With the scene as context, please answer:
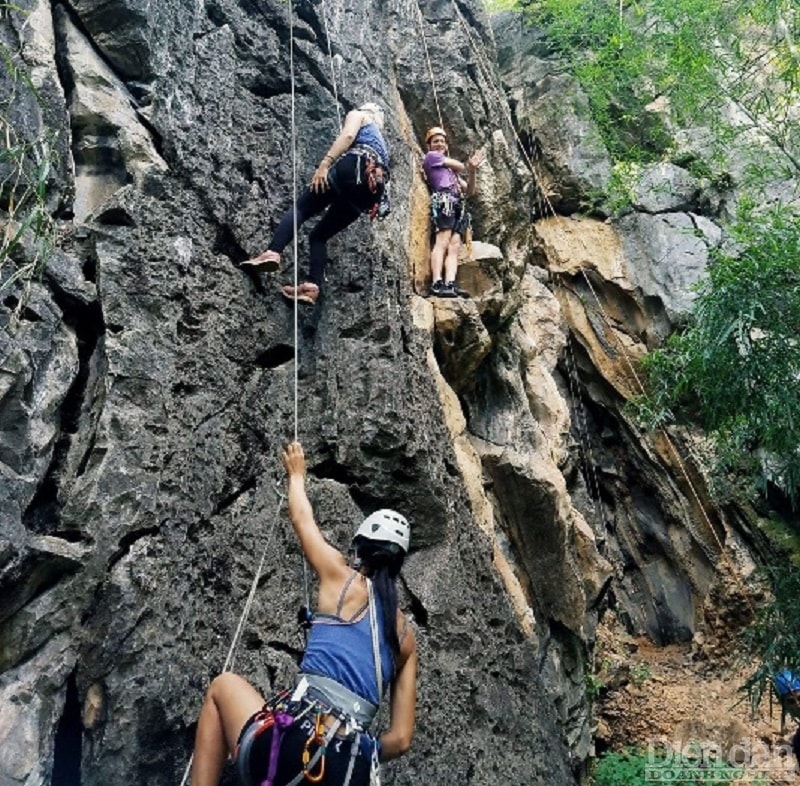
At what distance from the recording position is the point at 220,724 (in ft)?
9.01

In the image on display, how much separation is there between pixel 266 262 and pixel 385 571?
230cm

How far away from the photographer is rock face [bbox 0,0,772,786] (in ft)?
10.5

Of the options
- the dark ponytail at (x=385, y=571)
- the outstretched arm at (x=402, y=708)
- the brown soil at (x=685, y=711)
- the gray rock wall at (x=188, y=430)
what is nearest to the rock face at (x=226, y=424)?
the gray rock wall at (x=188, y=430)

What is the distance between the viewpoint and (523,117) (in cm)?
1327

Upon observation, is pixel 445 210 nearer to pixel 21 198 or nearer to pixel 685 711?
pixel 21 198

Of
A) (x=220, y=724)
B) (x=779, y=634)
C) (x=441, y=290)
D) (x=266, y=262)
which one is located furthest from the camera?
(x=441, y=290)

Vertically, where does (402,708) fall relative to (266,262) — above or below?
below

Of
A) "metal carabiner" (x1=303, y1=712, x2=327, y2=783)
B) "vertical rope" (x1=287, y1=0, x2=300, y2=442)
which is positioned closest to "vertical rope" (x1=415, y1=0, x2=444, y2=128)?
"vertical rope" (x1=287, y1=0, x2=300, y2=442)

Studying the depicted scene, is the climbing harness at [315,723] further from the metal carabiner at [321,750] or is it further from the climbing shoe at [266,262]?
the climbing shoe at [266,262]

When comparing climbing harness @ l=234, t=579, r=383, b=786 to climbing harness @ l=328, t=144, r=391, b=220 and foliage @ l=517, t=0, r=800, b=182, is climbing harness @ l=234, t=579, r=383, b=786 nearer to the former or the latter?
climbing harness @ l=328, t=144, r=391, b=220

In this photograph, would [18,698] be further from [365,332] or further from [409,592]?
[365,332]

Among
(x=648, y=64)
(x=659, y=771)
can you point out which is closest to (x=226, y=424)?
(x=659, y=771)

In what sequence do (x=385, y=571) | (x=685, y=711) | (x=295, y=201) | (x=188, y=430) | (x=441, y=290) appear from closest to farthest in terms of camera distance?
1. (x=385, y=571)
2. (x=188, y=430)
3. (x=295, y=201)
4. (x=441, y=290)
5. (x=685, y=711)

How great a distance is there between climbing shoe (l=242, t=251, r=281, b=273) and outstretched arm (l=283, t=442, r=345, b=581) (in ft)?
4.55
